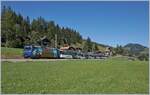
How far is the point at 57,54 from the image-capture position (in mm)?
71500

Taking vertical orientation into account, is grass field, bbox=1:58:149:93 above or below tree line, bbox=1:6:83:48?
below

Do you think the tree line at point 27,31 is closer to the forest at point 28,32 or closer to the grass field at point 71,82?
the forest at point 28,32

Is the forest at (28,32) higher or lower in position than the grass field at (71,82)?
higher

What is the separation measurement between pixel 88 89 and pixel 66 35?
499 feet

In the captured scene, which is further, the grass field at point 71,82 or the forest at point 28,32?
the forest at point 28,32

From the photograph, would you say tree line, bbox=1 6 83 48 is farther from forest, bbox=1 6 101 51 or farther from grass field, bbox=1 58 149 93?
grass field, bbox=1 58 149 93

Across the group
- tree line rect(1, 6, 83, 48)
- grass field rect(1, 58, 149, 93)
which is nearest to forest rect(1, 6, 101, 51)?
tree line rect(1, 6, 83, 48)

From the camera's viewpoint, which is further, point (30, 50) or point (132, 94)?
point (30, 50)

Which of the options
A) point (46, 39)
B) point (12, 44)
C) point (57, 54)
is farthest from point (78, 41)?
point (57, 54)

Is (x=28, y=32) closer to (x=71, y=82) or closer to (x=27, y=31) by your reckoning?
(x=27, y=31)

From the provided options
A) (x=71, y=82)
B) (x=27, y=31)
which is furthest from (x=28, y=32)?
(x=71, y=82)

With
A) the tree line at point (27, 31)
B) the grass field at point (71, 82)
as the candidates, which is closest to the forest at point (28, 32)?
the tree line at point (27, 31)

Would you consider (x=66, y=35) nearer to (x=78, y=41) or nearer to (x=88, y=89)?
(x=78, y=41)

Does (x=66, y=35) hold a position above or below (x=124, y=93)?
above
